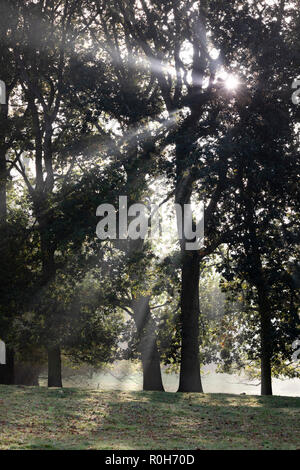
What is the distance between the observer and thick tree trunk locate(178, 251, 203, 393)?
24.1 m

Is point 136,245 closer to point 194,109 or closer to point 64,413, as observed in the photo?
point 194,109

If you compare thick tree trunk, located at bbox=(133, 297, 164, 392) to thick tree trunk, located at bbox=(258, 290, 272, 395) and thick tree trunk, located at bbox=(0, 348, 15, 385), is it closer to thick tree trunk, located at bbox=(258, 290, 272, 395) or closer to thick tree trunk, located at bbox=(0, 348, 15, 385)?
thick tree trunk, located at bbox=(258, 290, 272, 395)

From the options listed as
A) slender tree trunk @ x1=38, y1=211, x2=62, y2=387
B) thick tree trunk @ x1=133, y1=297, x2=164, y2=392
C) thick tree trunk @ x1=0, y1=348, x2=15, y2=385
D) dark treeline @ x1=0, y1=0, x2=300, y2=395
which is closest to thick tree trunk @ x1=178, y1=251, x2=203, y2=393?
dark treeline @ x1=0, y1=0, x2=300, y2=395

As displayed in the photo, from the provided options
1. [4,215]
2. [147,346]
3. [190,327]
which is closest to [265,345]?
[190,327]

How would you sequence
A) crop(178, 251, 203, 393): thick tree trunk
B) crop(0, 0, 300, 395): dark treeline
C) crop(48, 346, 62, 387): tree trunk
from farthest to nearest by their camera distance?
crop(48, 346, 62, 387): tree trunk, crop(178, 251, 203, 393): thick tree trunk, crop(0, 0, 300, 395): dark treeline

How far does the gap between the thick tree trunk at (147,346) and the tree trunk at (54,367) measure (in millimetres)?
4336

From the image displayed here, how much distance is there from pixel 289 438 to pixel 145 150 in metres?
13.5

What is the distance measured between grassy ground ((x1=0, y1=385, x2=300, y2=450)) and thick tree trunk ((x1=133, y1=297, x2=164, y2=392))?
32.2 feet

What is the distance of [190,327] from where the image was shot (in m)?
24.6

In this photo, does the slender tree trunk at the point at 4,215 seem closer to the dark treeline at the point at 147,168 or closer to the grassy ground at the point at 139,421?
the dark treeline at the point at 147,168

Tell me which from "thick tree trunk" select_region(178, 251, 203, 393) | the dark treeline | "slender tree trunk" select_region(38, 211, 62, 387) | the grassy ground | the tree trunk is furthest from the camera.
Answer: the tree trunk

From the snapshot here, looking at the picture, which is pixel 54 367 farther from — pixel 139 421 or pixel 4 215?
pixel 139 421

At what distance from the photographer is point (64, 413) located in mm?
14445

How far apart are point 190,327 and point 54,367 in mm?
7466
